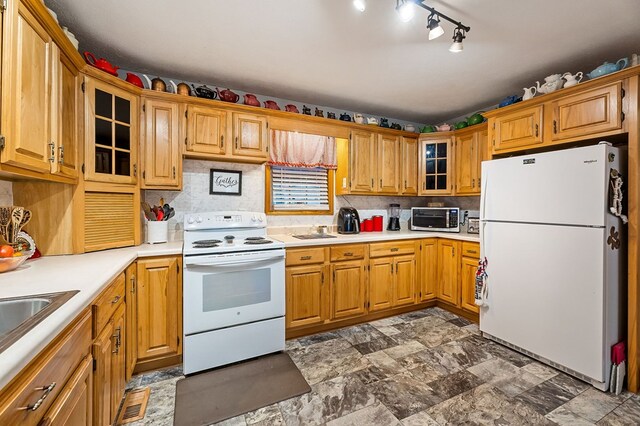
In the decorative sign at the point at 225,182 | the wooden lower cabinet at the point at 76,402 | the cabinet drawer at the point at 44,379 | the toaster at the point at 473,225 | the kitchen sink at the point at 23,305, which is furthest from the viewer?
the toaster at the point at 473,225

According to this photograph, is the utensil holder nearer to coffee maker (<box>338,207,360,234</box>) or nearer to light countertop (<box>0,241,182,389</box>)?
light countertop (<box>0,241,182,389</box>)

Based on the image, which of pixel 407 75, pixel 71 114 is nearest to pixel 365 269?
pixel 407 75

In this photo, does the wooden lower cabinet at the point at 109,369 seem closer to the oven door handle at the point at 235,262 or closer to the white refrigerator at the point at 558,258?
the oven door handle at the point at 235,262

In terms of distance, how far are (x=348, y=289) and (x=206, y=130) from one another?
80.5 inches

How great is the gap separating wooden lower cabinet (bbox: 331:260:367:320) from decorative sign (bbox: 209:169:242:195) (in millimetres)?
1310

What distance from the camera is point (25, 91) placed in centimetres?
131

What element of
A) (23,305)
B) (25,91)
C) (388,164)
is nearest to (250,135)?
(25,91)

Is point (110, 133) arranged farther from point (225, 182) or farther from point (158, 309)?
point (158, 309)

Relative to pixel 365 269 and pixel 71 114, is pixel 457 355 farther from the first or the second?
pixel 71 114

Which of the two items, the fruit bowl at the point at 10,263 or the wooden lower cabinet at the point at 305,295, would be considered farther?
the wooden lower cabinet at the point at 305,295

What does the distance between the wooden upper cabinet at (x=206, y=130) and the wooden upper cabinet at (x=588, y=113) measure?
283cm

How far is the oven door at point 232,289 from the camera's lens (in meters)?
2.11

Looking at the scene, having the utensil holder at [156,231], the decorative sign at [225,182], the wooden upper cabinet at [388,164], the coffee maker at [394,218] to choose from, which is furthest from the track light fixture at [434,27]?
the utensil holder at [156,231]

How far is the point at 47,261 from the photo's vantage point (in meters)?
1.74
